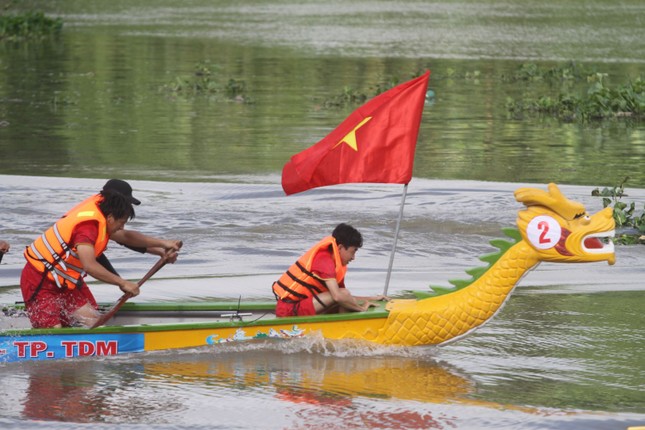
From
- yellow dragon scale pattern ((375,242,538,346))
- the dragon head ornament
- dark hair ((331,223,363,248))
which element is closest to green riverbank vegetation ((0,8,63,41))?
dark hair ((331,223,363,248))

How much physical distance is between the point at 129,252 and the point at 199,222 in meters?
1.62

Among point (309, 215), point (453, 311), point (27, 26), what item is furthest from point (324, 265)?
point (27, 26)

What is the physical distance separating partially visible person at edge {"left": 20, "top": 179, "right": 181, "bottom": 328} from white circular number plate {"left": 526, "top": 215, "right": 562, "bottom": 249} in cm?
285

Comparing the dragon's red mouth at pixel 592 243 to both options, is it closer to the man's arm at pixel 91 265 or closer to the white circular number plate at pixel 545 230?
the white circular number plate at pixel 545 230

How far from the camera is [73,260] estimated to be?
1066 centimetres

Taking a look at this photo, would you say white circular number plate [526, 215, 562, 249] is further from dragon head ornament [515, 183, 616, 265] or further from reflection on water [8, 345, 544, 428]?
reflection on water [8, 345, 544, 428]

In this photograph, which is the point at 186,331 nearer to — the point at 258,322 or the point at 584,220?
the point at 258,322

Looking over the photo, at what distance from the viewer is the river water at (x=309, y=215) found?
10.1 m

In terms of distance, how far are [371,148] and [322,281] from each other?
125cm

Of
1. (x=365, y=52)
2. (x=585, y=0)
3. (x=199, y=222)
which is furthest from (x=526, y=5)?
(x=199, y=222)

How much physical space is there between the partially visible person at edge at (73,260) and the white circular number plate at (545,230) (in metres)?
2.85

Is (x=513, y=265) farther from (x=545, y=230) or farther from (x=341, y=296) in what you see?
(x=341, y=296)

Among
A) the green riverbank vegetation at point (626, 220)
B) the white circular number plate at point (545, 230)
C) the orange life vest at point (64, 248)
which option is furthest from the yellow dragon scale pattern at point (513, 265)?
the green riverbank vegetation at point (626, 220)

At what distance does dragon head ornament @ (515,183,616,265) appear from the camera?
10.3 m
